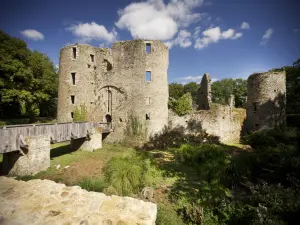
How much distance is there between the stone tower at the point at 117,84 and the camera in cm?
1591

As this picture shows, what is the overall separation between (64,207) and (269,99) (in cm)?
2052

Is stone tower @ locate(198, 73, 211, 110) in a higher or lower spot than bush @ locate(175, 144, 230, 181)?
higher

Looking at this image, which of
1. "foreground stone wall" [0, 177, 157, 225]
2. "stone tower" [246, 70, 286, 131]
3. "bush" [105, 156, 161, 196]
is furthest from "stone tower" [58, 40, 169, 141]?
"foreground stone wall" [0, 177, 157, 225]

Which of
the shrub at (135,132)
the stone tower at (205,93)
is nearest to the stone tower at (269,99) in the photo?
the stone tower at (205,93)

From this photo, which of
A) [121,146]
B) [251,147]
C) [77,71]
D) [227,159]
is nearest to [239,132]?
[251,147]

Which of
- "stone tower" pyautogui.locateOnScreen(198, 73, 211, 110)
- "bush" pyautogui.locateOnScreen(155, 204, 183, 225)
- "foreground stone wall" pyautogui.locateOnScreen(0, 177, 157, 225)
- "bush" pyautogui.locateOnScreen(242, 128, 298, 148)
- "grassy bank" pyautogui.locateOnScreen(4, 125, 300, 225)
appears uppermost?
"stone tower" pyautogui.locateOnScreen(198, 73, 211, 110)

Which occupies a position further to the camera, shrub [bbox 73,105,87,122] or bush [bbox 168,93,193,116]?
bush [bbox 168,93,193,116]

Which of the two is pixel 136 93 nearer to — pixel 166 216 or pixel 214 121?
pixel 214 121

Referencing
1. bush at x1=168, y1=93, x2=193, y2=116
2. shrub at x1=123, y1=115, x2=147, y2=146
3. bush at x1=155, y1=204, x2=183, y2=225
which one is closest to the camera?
bush at x1=155, y1=204, x2=183, y2=225

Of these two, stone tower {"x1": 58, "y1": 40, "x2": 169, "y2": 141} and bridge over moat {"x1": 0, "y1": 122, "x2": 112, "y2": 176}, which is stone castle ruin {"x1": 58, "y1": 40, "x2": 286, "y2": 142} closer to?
stone tower {"x1": 58, "y1": 40, "x2": 169, "y2": 141}

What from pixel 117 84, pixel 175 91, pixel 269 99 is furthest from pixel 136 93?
pixel 175 91

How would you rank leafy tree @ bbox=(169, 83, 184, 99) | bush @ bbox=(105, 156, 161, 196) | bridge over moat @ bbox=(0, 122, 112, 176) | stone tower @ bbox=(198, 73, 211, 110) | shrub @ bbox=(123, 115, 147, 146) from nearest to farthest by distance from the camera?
bush @ bbox=(105, 156, 161, 196) < bridge over moat @ bbox=(0, 122, 112, 176) < shrub @ bbox=(123, 115, 147, 146) < stone tower @ bbox=(198, 73, 211, 110) < leafy tree @ bbox=(169, 83, 184, 99)

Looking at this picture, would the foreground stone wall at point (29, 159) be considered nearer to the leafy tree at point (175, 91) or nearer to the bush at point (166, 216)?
the bush at point (166, 216)

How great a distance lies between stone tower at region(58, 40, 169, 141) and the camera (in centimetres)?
1591
